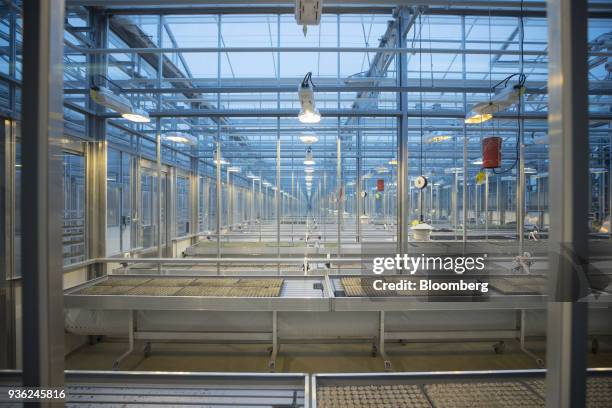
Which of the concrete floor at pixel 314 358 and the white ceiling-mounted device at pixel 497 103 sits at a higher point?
the white ceiling-mounted device at pixel 497 103

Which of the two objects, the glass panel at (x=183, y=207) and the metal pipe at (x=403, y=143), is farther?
the glass panel at (x=183, y=207)

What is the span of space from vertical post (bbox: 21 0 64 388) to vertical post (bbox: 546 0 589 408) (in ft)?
5.97

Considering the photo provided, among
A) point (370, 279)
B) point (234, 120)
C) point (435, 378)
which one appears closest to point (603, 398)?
point (435, 378)

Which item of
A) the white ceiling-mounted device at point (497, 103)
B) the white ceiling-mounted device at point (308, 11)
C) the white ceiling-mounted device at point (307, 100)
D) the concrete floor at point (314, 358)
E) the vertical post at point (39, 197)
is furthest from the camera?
the concrete floor at point (314, 358)

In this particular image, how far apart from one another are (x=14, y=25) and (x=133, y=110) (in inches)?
63.5

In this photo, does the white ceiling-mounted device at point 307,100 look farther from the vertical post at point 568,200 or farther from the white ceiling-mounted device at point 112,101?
the vertical post at point 568,200

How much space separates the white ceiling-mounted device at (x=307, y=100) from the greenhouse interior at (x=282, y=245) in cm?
3

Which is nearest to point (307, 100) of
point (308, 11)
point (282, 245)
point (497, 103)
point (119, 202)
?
point (308, 11)

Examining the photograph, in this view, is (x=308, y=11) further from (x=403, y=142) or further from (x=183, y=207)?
(x=183, y=207)

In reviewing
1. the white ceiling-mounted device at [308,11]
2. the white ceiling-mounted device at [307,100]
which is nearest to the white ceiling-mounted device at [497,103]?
the white ceiling-mounted device at [307,100]

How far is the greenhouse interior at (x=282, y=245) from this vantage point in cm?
98

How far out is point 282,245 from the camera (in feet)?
23.8

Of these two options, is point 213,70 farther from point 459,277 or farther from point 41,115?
point 459,277

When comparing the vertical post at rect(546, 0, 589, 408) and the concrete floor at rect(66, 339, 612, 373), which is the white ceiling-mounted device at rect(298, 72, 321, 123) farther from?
the concrete floor at rect(66, 339, 612, 373)
